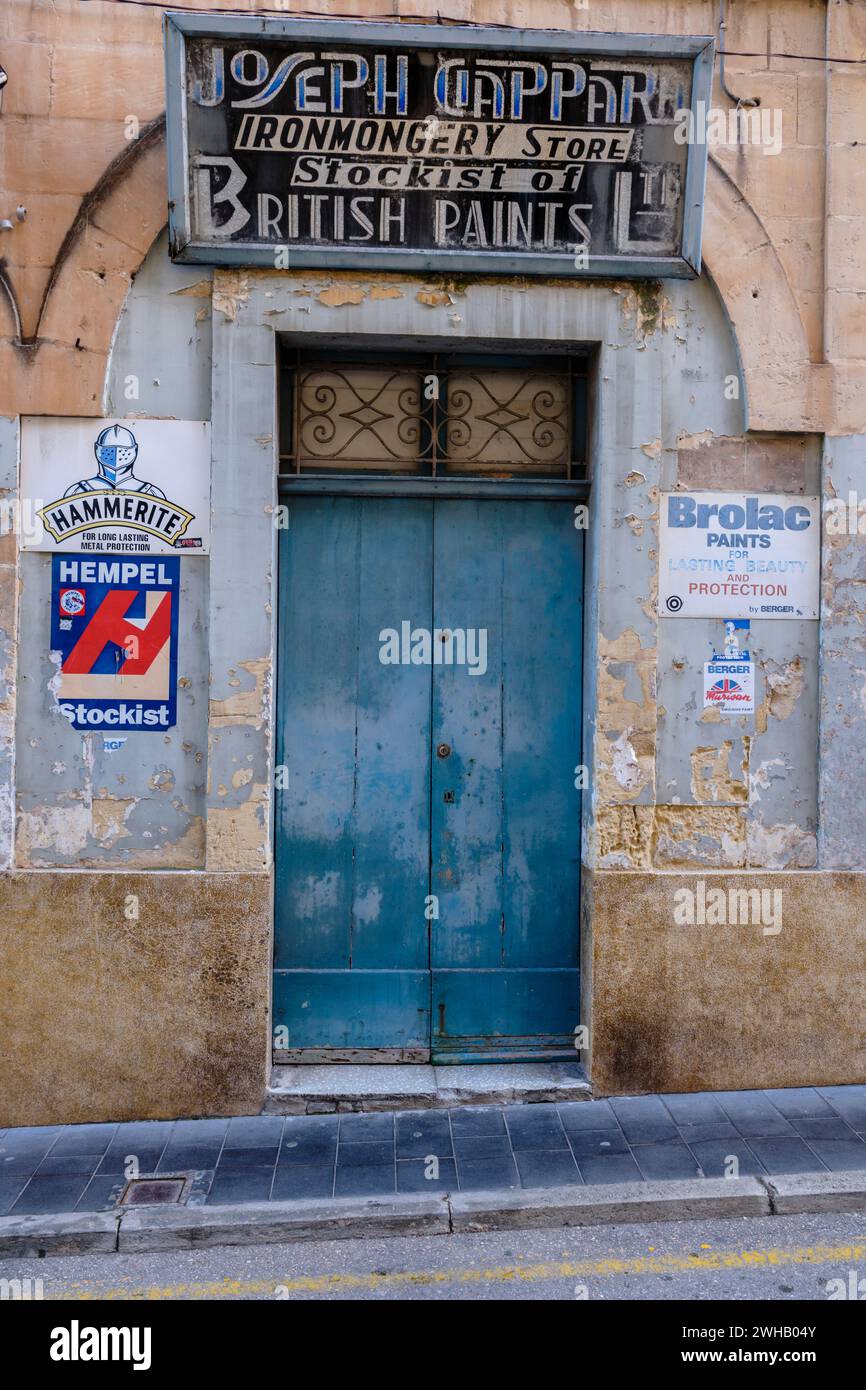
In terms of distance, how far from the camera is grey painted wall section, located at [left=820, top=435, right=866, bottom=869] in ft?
18.5

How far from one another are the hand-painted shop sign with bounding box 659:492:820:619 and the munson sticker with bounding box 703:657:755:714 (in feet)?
0.89

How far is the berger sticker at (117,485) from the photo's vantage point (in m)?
5.41

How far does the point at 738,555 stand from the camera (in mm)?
5676

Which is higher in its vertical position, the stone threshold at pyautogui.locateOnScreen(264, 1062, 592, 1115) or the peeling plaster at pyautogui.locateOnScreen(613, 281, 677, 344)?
the peeling plaster at pyautogui.locateOnScreen(613, 281, 677, 344)

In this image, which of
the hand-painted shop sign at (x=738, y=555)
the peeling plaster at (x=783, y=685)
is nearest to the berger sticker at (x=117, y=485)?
the hand-painted shop sign at (x=738, y=555)

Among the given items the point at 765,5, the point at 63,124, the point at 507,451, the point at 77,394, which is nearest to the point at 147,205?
the point at 63,124

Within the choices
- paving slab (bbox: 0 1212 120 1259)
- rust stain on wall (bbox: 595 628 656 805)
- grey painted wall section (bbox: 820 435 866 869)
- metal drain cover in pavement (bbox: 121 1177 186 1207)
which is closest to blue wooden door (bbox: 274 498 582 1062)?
rust stain on wall (bbox: 595 628 656 805)

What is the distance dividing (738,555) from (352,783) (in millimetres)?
2440

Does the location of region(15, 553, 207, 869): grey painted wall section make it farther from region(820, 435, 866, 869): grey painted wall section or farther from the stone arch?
region(820, 435, 866, 869): grey painted wall section

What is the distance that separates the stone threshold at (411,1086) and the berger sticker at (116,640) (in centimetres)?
201

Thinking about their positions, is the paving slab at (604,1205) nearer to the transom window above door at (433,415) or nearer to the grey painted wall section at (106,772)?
the grey painted wall section at (106,772)

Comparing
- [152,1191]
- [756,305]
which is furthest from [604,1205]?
[756,305]

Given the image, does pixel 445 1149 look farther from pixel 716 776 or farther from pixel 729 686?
pixel 729 686

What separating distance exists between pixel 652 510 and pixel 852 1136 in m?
3.26
